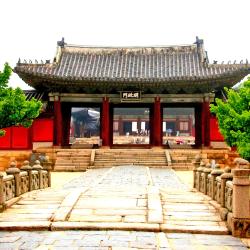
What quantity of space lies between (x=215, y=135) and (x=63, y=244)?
18.4 meters

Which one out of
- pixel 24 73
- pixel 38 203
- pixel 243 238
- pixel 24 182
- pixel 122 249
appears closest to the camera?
pixel 122 249

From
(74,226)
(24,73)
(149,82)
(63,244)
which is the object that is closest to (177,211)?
(74,226)

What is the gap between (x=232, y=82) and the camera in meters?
22.7

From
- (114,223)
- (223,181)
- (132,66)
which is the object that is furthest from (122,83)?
(114,223)

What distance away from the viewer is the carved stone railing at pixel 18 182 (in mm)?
7812

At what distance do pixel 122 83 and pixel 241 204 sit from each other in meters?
16.5

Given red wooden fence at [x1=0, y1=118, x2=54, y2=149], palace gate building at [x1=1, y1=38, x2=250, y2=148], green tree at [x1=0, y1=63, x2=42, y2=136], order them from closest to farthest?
green tree at [x1=0, y1=63, x2=42, y2=136] → palace gate building at [x1=1, y1=38, x2=250, y2=148] → red wooden fence at [x1=0, y1=118, x2=54, y2=149]

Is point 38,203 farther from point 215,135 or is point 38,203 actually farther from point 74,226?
point 215,135

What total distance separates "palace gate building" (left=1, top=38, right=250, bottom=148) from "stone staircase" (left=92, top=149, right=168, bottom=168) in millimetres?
1350

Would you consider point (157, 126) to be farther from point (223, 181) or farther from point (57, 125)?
point (223, 181)

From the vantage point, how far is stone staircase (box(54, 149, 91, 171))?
19094mm

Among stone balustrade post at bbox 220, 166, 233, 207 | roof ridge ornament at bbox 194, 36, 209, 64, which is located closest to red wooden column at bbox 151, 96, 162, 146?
roof ridge ornament at bbox 194, 36, 209, 64

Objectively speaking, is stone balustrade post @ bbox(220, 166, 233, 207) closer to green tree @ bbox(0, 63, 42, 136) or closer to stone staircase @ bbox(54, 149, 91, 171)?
green tree @ bbox(0, 63, 42, 136)

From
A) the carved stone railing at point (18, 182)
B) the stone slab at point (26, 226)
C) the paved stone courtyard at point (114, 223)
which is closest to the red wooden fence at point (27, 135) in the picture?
the carved stone railing at point (18, 182)
